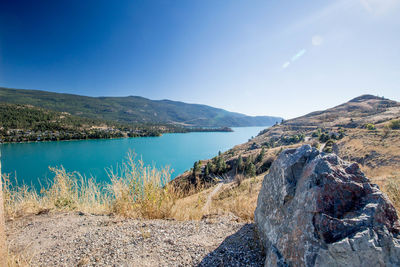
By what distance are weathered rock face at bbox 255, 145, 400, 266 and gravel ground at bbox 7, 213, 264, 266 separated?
0.63m

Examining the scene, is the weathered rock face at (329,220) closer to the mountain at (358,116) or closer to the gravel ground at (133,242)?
the gravel ground at (133,242)

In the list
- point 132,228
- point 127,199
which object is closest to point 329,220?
point 132,228

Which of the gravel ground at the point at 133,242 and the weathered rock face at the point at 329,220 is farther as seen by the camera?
the gravel ground at the point at 133,242

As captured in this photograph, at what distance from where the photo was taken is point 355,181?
1.70 m

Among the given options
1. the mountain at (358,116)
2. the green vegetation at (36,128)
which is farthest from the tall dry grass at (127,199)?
the green vegetation at (36,128)

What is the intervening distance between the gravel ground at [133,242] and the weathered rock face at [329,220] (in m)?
0.63

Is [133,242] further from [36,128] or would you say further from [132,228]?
→ [36,128]

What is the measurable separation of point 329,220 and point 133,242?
8.30 ft

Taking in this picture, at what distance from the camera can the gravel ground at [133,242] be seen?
216 centimetres

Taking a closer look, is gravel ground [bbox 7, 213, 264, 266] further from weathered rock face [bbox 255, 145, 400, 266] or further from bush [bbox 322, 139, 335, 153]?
bush [bbox 322, 139, 335, 153]

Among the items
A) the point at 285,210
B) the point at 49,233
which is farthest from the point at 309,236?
the point at 49,233

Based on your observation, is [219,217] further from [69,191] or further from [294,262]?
[69,191]

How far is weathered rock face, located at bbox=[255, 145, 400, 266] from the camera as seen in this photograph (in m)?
1.21

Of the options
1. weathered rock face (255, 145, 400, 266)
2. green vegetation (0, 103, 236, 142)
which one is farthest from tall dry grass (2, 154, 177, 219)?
green vegetation (0, 103, 236, 142)
